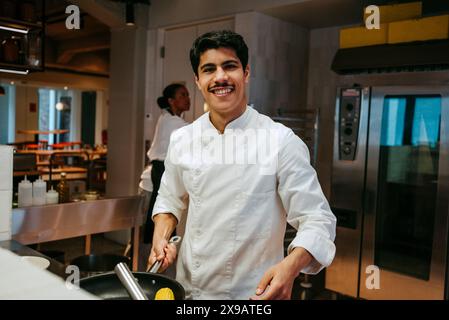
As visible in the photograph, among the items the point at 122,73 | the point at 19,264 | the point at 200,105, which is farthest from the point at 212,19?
the point at 19,264

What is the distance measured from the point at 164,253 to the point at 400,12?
254cm

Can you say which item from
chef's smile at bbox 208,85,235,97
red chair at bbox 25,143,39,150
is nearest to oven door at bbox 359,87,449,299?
chef's smile at bbox 208,85,235,97

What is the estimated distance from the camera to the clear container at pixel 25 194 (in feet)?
8.79

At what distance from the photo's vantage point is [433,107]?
291 cm

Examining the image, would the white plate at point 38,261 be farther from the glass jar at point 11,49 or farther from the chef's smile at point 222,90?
the glass jar at point 11,49

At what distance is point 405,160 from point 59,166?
22.5 feet

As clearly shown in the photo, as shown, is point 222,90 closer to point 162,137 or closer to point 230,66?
point 230,66

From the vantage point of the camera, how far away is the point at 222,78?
56.1 inches

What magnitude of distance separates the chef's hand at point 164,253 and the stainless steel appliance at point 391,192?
209 centimetres

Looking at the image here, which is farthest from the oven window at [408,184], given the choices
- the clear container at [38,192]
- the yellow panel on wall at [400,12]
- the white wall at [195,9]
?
the clear container at [38,192]

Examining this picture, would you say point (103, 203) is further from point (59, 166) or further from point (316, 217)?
point (59, 166)

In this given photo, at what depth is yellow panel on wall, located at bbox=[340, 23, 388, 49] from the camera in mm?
3100

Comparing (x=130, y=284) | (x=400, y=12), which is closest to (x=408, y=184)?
(x=400, y=12)

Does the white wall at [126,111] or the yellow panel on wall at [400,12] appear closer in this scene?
the yellow panel on wall at [400,12]
